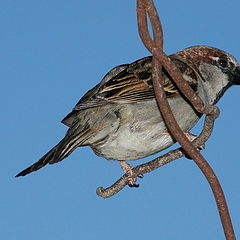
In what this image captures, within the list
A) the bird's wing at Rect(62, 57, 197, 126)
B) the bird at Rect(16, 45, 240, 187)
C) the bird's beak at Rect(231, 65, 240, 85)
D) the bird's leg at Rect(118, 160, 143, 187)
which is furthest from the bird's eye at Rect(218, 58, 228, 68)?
the bird's leg at Rect(118, 160, 143, 187)

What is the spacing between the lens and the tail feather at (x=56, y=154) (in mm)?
4680

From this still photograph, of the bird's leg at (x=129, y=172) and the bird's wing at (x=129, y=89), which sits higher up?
the bird's wing at (x=129, y=89)

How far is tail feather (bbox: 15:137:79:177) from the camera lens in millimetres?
4680

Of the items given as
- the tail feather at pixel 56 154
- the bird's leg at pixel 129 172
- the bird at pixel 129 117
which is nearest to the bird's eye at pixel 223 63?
the bird at pixel 129 117

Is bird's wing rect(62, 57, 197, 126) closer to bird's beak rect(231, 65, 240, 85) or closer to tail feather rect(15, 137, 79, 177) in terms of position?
tail feather rect(15, 137, 79, 177)

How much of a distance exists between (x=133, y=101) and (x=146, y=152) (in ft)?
2.58

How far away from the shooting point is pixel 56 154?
4.86m

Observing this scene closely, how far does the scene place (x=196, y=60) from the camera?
263 inches

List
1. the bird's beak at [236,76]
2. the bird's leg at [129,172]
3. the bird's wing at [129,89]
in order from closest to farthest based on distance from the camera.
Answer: the bird's wing at [129,89] < the bird's leg at [129,172] < the bird's beak at [236,76]

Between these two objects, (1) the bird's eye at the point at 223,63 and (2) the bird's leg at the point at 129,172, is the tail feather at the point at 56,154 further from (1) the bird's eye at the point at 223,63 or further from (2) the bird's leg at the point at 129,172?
(1) the bird's eye at the point at 223,63

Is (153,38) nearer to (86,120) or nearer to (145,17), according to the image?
(145,17)

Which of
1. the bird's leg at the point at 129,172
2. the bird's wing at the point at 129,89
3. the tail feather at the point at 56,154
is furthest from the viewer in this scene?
the bird's leg at the point at 129,172

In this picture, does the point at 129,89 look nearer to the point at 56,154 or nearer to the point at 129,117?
the point at 129,117

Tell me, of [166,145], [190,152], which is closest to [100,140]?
[166,145]
